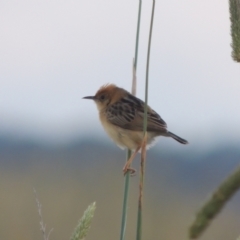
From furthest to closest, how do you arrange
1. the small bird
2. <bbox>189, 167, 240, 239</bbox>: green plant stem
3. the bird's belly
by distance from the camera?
the small bird → the bird's belly → <bbox>189, 167, 240, 239</bbox>: green plant stem

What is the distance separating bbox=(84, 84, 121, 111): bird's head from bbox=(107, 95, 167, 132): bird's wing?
0.16 meters

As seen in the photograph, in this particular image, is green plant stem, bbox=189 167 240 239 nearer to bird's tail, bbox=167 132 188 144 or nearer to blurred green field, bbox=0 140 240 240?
bird's tail, bbox=167 132 188 144

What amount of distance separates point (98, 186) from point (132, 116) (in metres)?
29.6

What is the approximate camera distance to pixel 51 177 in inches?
1554

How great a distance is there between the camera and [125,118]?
6.89 meters

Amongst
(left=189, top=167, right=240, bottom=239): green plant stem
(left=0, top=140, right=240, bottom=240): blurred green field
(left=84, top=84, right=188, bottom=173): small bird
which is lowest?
(left=0, top=140, right=240, bottom=240): blurred green field

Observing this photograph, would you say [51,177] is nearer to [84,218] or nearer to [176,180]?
[176,180]

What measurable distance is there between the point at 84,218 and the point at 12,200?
29557 millimetres

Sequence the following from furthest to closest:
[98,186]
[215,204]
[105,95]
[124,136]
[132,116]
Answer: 1. [98,186]
2. [105,95]
3. [132,116]
4. [124,136]
5. [215,204]

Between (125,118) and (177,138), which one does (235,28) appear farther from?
(125,118)

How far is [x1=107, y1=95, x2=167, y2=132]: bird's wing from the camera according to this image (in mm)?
6646

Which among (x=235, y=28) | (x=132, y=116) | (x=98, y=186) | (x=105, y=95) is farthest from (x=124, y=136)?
(x=98, y=186)

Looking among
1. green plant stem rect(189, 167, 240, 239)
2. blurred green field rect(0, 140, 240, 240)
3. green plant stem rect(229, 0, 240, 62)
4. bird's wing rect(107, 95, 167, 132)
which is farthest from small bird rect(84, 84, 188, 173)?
blurred green field rect(0, 140, 240, 240)

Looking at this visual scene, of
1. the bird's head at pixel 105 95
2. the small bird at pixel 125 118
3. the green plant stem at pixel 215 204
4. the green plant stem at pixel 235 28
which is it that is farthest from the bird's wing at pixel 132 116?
the green plant stem at pixel 215 204
